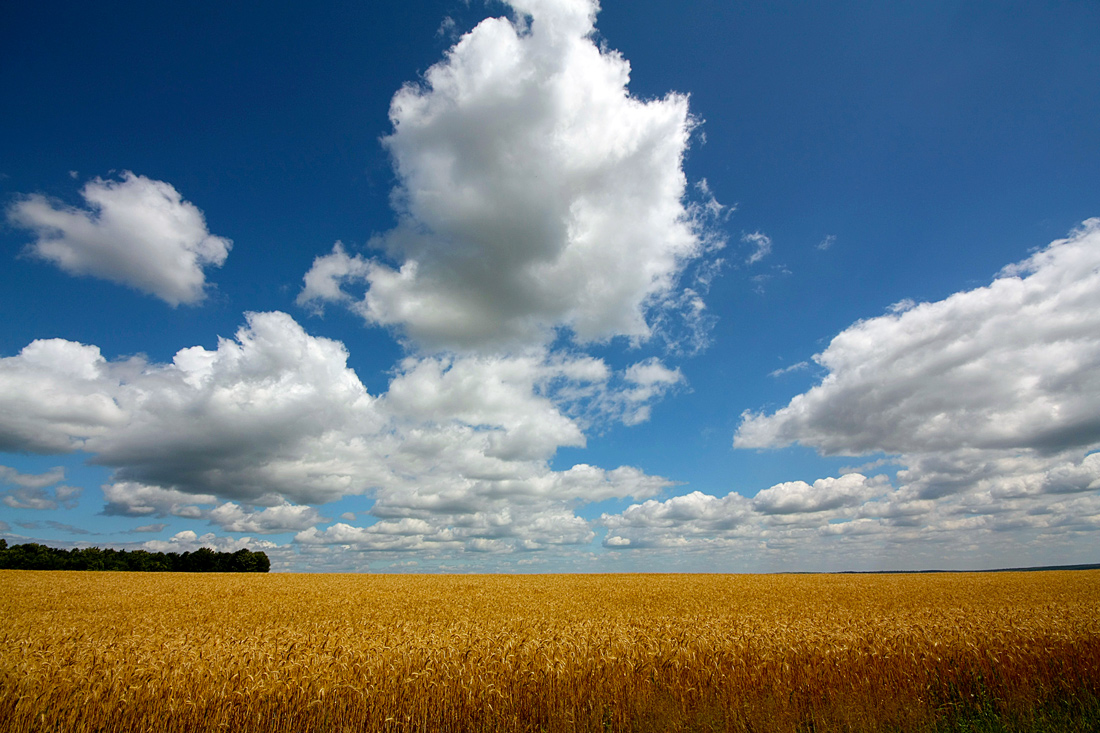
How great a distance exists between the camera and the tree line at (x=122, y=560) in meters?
79.5

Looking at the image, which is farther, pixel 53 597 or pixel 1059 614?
pixel 53 597

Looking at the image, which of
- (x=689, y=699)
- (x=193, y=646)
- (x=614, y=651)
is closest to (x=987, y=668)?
(x=689, y=699)

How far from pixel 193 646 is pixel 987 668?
18.1m

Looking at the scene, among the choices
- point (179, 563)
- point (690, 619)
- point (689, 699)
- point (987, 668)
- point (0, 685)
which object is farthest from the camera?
point (179, 563)

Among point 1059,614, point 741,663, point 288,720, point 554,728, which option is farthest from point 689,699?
point 1059,614

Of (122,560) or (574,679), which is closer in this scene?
(574,679)

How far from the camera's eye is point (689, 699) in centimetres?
922

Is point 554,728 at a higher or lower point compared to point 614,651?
lower

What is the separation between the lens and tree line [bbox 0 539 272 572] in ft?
261

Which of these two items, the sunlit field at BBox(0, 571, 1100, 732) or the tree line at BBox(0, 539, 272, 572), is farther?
the tree line at BBox(0, 539, 272, 572)

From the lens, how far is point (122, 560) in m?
90.8

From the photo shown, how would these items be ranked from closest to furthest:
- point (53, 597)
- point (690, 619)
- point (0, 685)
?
point (0, 685), point (690, 619), point (53, 597)

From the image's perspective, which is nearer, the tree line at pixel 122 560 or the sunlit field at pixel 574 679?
the sunlit field at pixel 574 679

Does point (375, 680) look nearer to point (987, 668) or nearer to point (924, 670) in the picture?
point (924, 670)
